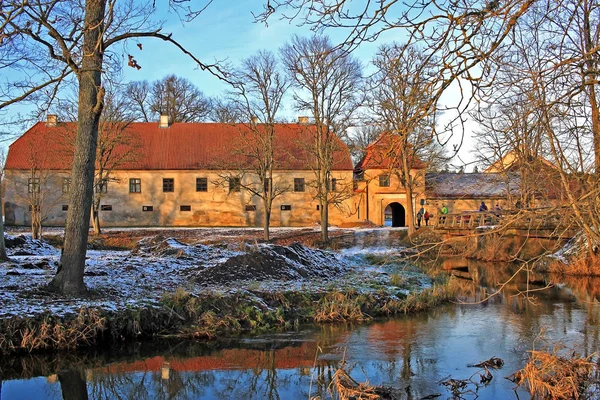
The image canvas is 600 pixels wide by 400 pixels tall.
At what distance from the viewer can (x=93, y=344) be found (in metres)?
9.81

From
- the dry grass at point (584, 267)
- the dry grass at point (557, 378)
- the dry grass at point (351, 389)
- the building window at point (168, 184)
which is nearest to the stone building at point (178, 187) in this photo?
the building window at point (168, 184)

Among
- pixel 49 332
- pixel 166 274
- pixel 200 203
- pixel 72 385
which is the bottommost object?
pixel 72 385

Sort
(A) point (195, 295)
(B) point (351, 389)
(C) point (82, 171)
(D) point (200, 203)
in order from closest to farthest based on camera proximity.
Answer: (B) point (351, 389) → (C) point (82, 171) → (A) point (195, 295) → (D) point (200, 203)

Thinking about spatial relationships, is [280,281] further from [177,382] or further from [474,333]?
[177,382]

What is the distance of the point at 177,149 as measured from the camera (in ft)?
132

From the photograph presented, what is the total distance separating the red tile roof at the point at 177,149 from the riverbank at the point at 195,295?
60.1 ft

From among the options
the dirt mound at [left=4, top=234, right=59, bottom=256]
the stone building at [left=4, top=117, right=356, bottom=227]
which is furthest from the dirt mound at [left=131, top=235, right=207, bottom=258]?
the stone building at [left=4, top=117, right=356, bottom=227]

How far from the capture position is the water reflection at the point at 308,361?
7.82m

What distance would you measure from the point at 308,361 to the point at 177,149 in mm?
32981

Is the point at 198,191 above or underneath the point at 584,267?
above

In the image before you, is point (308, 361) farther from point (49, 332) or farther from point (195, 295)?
point (49, 332)

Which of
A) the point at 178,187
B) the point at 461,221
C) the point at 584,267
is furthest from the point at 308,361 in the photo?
the point at 178,187

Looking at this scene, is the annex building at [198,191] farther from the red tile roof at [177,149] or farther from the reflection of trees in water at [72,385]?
the reflection of trees in water at [72,385]

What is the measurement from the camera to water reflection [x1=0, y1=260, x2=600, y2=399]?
7.82 meters
